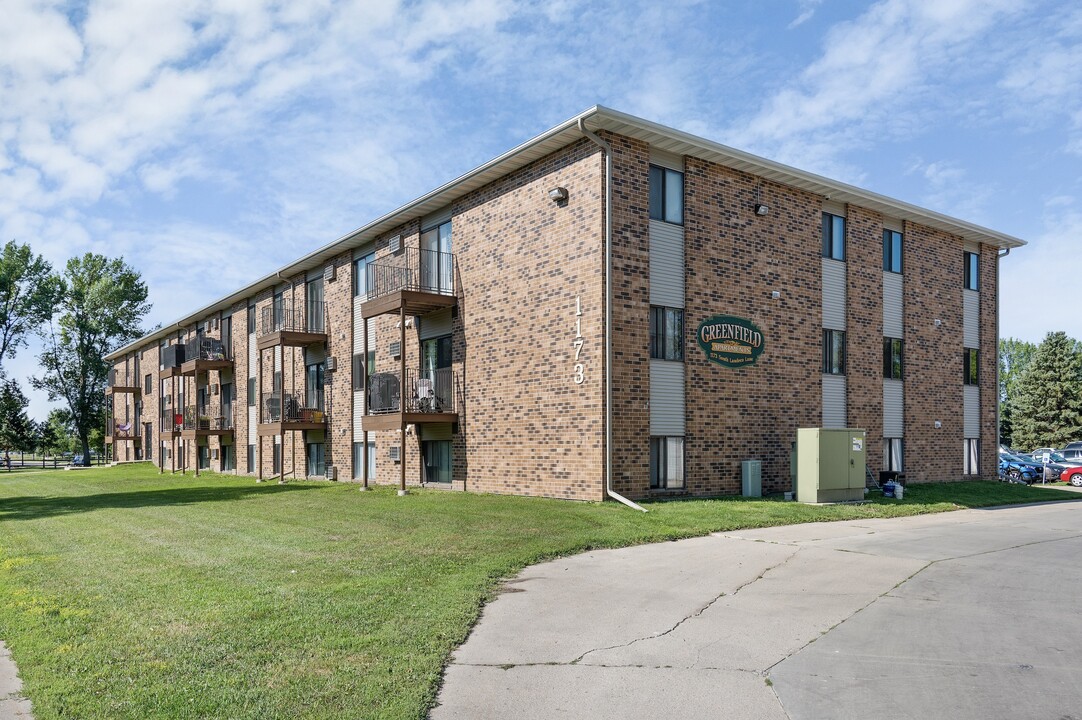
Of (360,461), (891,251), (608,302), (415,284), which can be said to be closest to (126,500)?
(360,461)

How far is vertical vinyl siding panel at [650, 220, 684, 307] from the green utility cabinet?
401 centimetres

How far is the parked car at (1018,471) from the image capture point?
98.2ft

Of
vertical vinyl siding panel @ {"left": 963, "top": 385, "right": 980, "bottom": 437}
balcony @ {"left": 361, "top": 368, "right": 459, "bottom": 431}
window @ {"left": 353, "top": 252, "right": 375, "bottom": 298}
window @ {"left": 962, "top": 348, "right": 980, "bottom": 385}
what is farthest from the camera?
window @ {"left": 353, "top": 252, "right": 375, "bottom": 298}

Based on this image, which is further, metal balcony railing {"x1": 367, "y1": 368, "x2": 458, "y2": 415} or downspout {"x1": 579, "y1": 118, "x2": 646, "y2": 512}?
metal balcony railing {"x1": 367, "y1": 368, "x2": 458, "y2": 415}

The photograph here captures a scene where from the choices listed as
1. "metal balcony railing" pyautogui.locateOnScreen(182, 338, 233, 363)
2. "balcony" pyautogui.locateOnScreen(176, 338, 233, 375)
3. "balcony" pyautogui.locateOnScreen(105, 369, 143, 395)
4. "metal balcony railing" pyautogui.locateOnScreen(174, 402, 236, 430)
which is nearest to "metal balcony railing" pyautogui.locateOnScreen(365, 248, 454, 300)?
"balcony" pyautogui.locateOnScreen(176, 338, 233, 375)

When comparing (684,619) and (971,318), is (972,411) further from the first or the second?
(684,619)

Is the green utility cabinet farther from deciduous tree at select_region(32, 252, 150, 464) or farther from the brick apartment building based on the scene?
deciduous tree at select_region(32, 252, 150, 464)

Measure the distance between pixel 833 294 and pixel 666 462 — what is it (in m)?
7.38

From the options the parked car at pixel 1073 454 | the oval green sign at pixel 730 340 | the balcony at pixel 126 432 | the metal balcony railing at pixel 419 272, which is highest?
the metal balcony railing at pixel 419 272

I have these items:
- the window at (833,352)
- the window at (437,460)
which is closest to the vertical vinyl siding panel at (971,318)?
Result: the window at (833,352)

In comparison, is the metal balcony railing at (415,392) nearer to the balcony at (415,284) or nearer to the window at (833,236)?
the balcony at (415,284)

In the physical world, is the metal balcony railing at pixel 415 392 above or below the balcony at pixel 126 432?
above

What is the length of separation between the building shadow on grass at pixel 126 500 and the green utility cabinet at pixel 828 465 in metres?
13.3

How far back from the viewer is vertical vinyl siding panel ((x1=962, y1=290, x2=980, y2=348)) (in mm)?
25688
